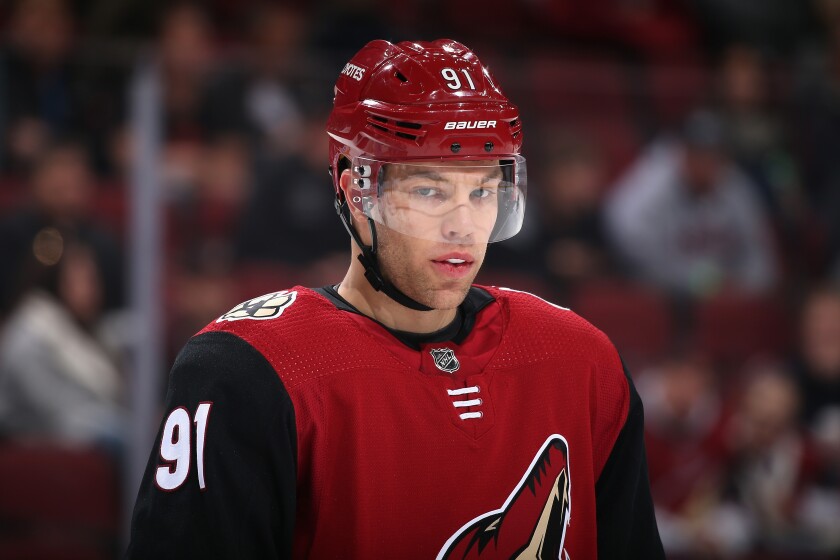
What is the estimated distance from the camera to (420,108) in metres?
2.07

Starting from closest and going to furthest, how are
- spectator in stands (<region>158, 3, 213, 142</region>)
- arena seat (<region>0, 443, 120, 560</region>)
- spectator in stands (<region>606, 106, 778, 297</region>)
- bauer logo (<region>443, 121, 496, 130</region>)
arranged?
bauer logo (<region>443, 121, 496, 130</region>)
arena seat (<region>0, 443, 120, 560</region>)
spectator in stands (<region>158, 3, 213, 142</region>)
spectator in stands (<region>606, 106, 778, 297</region>)

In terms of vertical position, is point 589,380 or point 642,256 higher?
Answer: point 589,380

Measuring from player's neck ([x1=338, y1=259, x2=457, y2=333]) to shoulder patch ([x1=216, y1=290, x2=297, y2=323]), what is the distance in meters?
0.13

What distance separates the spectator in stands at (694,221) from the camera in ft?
17.4

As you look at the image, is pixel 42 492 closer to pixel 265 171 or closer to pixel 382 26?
pixel 265 171

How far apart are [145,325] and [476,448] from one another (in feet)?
8.71

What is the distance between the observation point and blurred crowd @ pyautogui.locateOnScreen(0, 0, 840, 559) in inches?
172

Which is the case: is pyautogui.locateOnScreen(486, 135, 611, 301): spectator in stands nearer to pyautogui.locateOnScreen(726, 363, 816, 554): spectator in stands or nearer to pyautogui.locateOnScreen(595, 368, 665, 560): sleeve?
pyautogui.locateOnScreen(726, 363, 816, 554): spectator in stands

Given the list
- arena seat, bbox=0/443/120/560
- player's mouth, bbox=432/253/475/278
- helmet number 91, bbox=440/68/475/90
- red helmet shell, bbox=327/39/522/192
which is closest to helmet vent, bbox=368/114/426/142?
red helmet shell, bbox=327/39/522/192

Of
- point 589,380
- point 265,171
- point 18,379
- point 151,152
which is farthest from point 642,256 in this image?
point 589,380

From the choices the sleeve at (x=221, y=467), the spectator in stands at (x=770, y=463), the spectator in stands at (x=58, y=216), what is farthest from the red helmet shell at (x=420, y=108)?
the spectator in stands at (x=770, y=463)

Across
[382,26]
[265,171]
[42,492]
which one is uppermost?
[382,26]

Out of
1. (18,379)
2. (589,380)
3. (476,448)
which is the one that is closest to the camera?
(476,448)

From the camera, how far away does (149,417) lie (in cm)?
447
